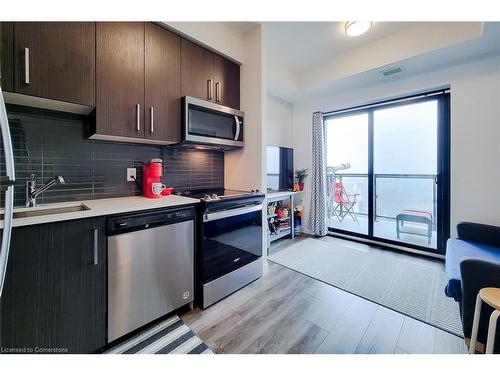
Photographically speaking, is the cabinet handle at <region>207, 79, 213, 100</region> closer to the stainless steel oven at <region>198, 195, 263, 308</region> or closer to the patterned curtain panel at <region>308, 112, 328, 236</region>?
the stainless steel oven at <region>198, 195, 263, 308</region>

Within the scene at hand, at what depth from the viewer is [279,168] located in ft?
11.3

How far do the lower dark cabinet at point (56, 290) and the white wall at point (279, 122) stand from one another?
2.87m

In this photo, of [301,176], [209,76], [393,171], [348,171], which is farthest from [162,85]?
[393,171]

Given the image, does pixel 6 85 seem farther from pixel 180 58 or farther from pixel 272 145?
pixel 272 145

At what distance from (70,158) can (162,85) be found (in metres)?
0.92

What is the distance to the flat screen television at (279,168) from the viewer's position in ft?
10.6

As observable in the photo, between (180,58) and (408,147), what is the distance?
3120mm

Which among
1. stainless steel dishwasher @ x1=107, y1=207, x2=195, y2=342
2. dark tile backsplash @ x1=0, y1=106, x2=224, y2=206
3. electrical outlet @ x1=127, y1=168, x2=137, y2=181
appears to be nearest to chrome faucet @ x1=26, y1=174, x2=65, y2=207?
dark tile backsplash @ x1=0, y1=106, x2=224, y2=206

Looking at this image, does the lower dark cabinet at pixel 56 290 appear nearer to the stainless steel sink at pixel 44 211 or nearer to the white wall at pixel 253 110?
the stainless steel sink at pixel 44 211

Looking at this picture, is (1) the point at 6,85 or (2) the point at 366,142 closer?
(1) the point at 6,85

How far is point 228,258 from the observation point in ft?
6.05

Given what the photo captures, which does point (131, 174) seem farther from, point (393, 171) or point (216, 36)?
point (393, 171)
